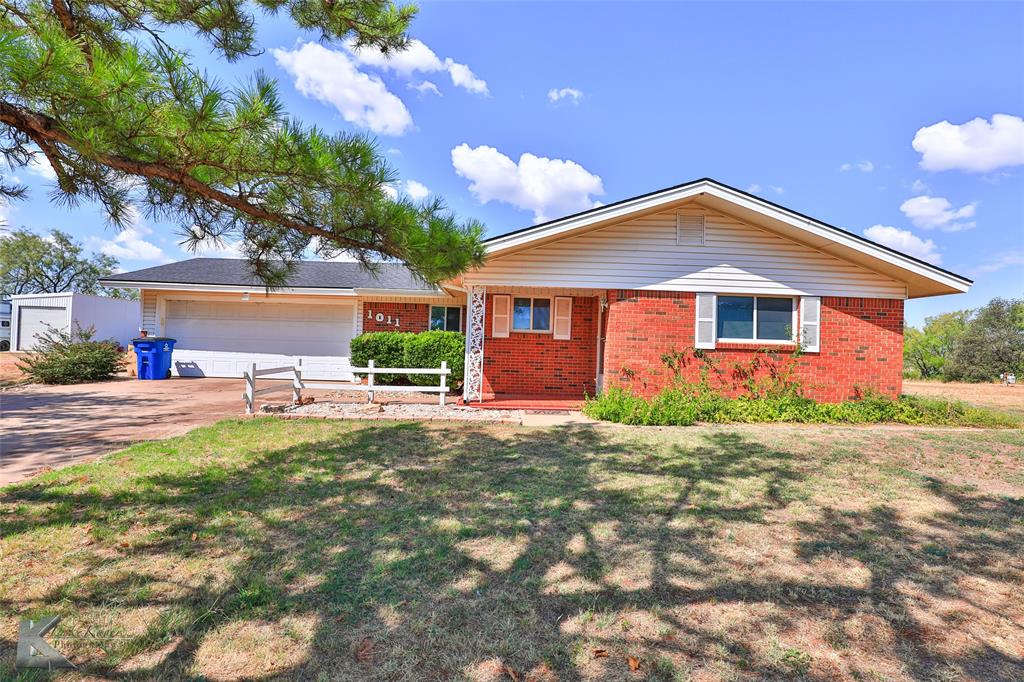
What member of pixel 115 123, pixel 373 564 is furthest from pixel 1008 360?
pixel 115 123

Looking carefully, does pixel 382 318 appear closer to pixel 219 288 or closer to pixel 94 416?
pixel 219 288

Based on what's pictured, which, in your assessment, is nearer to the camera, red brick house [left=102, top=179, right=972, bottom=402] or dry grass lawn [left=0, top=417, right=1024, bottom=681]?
dry grass lawn [left=0, top=417, right=1024, bottom=681]

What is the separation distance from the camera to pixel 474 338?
9.72m

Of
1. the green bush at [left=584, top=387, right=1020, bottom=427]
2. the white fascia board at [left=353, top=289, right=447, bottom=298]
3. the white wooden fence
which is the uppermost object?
the white fascia board at [left=353, top=289, right=447, bottom=298]

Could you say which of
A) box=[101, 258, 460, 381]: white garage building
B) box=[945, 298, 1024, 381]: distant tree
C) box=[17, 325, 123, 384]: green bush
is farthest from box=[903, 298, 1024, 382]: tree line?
box=[17, 325, 123, 384]: green bush

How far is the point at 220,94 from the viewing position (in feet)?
9.53

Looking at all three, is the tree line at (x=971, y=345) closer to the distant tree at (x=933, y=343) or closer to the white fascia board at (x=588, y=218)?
the distant tree at (x=933, y=343)

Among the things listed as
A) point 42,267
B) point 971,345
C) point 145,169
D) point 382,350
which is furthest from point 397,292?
point 42,267

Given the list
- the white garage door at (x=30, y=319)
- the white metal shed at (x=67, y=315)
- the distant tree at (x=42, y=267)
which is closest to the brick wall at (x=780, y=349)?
the white metal shed at (x=67, y=315)

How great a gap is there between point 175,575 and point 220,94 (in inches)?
117

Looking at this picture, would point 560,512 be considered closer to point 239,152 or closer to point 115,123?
point 239,152

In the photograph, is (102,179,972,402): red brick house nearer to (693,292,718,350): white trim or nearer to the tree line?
(693,292,718,350): white trim

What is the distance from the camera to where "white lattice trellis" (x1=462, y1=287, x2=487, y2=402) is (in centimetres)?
971

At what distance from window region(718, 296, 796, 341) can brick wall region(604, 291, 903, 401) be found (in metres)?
0.28
